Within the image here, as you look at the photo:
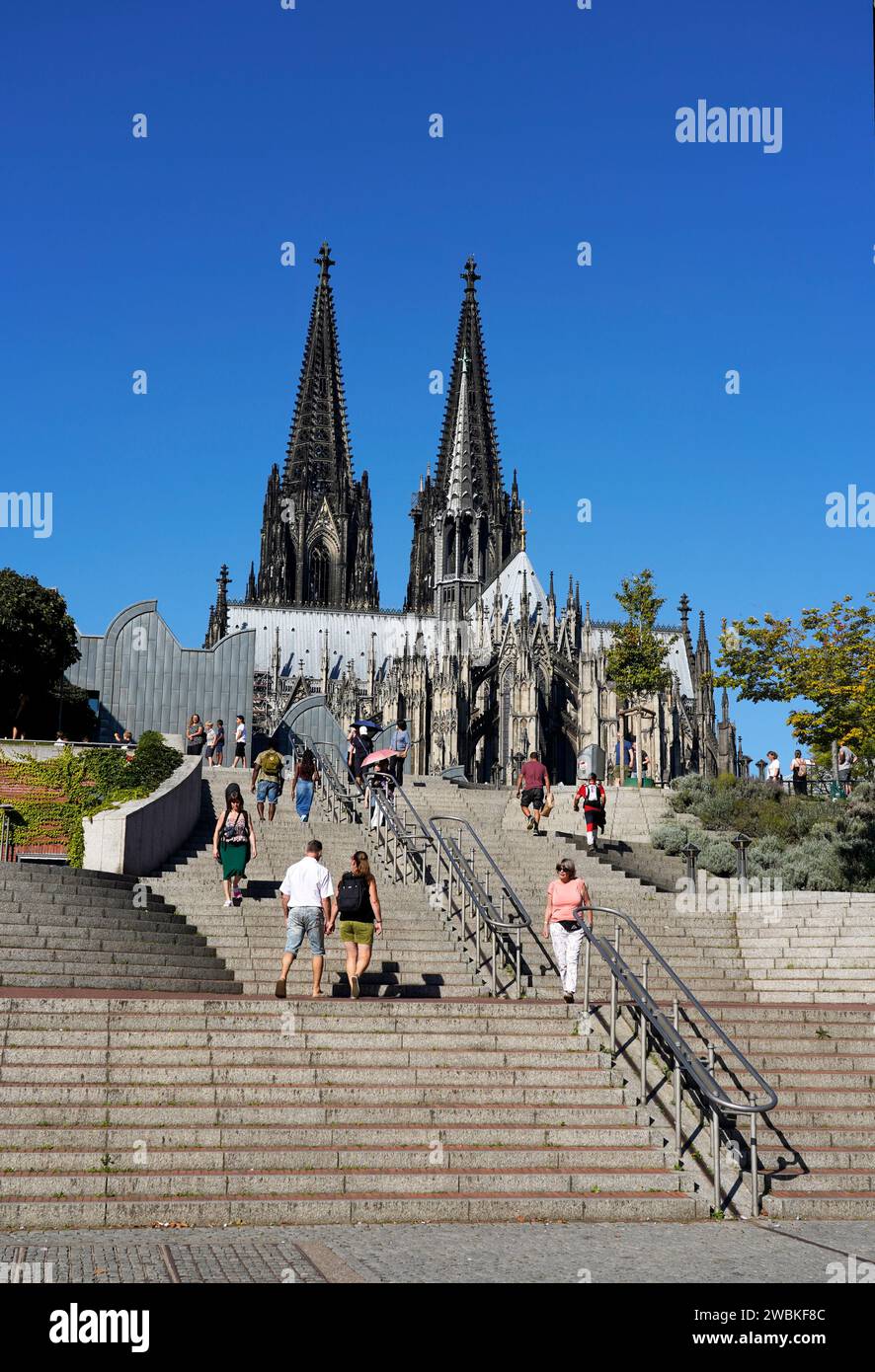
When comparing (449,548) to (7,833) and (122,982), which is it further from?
(122,982)

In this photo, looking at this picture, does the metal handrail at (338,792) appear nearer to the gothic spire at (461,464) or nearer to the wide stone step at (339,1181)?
the wide stone step at (339,1181)

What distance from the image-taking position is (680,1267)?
298 inches

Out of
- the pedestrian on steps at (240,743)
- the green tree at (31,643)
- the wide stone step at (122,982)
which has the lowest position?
the wide stone step at (122,982)

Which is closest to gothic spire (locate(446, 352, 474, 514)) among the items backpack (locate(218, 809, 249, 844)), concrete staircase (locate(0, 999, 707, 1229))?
backpack (locate(218, 809, 249, 844))

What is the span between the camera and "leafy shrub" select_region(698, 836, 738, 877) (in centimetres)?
2136

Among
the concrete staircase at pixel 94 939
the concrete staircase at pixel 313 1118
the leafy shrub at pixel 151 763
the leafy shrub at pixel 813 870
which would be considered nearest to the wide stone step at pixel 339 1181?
the concrete staircase at pixel 313 1118

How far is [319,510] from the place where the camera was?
9762cm

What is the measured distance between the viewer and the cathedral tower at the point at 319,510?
95.1m

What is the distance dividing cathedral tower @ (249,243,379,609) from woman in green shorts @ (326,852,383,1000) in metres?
79.7

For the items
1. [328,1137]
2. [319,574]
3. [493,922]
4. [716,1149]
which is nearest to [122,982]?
[493,922]

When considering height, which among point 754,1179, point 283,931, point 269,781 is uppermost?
point 269,781

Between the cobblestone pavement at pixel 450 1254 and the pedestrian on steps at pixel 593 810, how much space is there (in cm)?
1142

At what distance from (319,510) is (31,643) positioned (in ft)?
221
